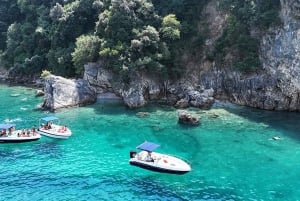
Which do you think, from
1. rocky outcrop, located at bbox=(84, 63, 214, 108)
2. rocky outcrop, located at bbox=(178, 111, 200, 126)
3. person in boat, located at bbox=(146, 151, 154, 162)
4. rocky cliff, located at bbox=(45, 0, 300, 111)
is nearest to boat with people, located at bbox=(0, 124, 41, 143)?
rocky cliff, located at bbox=(45, 0, 300, 111)

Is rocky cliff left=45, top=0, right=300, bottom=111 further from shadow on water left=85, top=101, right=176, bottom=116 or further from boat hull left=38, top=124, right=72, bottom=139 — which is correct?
boat hull left=38, top=124, right=72, bottom=139

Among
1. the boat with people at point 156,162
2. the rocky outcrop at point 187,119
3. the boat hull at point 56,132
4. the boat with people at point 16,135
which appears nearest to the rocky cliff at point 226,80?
the rocky outcrop at point 187,119

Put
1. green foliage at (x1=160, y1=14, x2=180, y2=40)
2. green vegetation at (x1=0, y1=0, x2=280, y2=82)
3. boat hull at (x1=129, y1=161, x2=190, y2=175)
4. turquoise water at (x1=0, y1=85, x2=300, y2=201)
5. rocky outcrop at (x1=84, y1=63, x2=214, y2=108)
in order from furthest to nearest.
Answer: green foliage at (x1=160, y1=14, x2=180, y2=40) → rocky outcrop at (x1=84, y1=63, x2=214, y2=108) → green vegetation at (x1=0, y1=0, x2=280, y2=82) → boat hull at (x1=129, y1=161, x2=190, y2=175) → turquoise water at (x1=0, y1=85, x2=300, y2=201)

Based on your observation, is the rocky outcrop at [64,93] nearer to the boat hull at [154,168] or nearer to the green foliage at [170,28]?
the green foliage at [170,28]

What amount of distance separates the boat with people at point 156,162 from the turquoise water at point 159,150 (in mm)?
724

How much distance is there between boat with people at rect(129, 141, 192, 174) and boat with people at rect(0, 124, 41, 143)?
55.3 feet

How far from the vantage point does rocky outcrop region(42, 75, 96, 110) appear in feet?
237

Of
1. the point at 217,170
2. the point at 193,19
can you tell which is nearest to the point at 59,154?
the point at 217,170

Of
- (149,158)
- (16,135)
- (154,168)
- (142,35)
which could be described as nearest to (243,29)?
(142,35)

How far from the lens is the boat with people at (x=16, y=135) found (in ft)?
189

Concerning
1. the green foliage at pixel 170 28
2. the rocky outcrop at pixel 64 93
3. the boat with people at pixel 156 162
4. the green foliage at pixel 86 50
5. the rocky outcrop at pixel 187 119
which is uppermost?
the green foliage at pixel 170 28

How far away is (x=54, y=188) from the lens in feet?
144

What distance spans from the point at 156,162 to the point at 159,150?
591 cm

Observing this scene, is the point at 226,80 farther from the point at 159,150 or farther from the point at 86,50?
the point at 86,50
